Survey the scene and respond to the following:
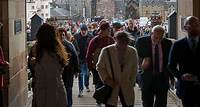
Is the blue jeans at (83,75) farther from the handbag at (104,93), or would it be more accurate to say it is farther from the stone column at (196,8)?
the handbag at (104,93)

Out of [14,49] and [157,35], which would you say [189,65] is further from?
[14,49]

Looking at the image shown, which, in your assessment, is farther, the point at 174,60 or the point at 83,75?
the point at 83,75

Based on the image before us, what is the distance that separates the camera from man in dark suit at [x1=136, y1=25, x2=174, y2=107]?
821cm

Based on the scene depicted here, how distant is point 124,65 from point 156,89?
3.81 ft

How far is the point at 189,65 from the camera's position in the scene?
638 cm

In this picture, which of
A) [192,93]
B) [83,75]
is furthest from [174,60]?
[83,75]

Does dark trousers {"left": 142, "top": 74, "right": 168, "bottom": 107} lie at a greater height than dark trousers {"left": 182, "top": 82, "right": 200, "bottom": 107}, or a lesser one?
lesser

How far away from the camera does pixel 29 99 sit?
11742 millimetres

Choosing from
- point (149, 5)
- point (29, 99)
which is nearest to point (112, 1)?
point (149, 5)

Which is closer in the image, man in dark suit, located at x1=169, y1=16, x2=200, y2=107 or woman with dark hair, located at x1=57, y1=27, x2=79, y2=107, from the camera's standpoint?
man in dark suit, located at x1=169, y1=16, x2=200, y2=107

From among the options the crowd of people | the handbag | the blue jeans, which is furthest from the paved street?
the handbag

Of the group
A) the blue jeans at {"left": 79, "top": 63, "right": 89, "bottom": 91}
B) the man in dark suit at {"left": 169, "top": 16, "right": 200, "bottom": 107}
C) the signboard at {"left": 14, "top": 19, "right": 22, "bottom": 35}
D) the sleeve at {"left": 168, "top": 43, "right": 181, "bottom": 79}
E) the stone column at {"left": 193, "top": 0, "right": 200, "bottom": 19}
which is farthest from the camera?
the blue jeans at {"left": 79, "top": 63, "right": 89, "bottom": 91}

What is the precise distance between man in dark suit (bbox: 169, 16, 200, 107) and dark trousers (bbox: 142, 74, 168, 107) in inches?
68.0

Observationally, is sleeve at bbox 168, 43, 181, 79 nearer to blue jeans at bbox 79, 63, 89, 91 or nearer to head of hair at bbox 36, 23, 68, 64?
head of hair at bbox 36, 23, 68, 64
